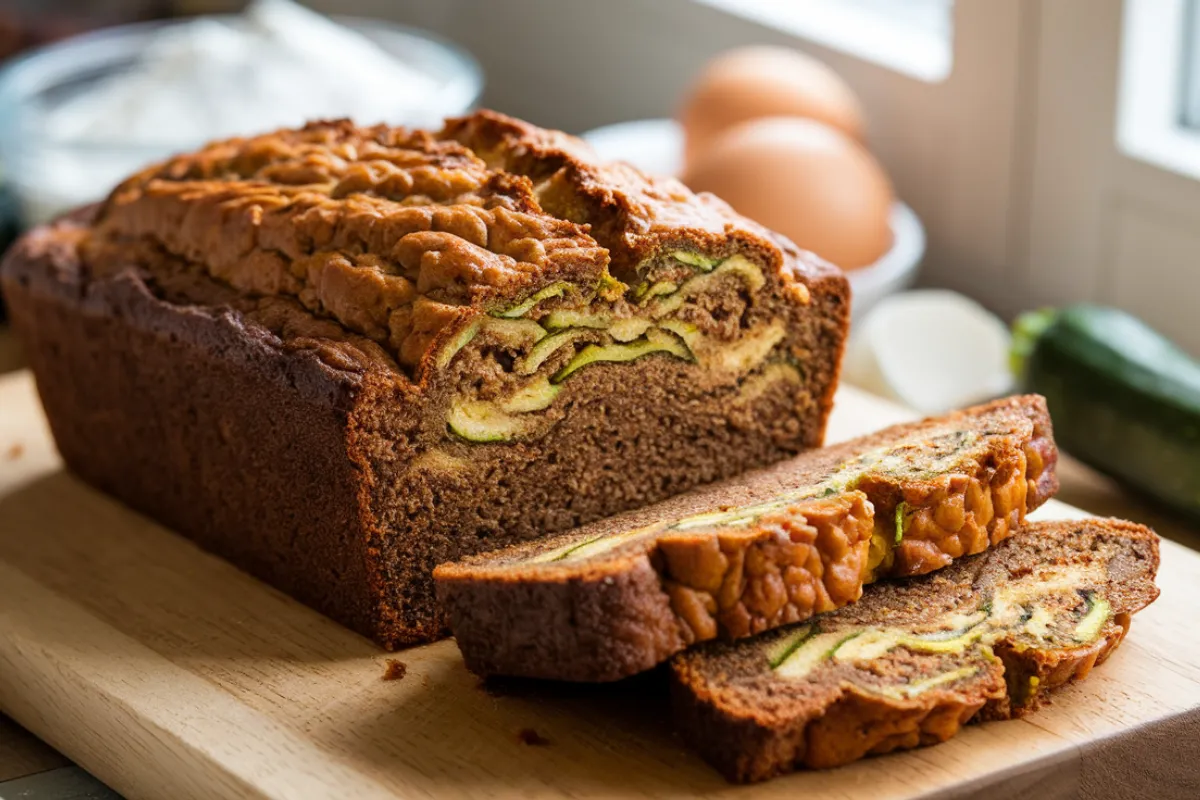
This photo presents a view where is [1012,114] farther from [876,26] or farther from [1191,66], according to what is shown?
[876,26]

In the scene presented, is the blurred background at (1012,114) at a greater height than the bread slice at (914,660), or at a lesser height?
greater

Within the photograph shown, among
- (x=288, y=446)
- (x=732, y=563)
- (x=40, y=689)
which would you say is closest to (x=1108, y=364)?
(x=732, y=563)

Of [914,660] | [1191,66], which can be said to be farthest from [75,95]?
[914,660]

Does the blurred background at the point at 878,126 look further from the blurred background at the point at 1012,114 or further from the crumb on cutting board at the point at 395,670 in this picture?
the crumb on cutting board at the point at 395,670

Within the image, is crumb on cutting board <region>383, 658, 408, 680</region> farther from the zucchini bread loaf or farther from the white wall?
the white wall

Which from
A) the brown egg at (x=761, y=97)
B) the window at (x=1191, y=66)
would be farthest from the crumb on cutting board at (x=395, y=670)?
the window at (x=1191, y=66)

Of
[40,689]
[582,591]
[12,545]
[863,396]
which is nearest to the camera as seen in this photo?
[582,591]

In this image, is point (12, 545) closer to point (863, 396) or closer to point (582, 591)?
point (582, 591)

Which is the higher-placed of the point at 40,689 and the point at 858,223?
the point at 858,223
